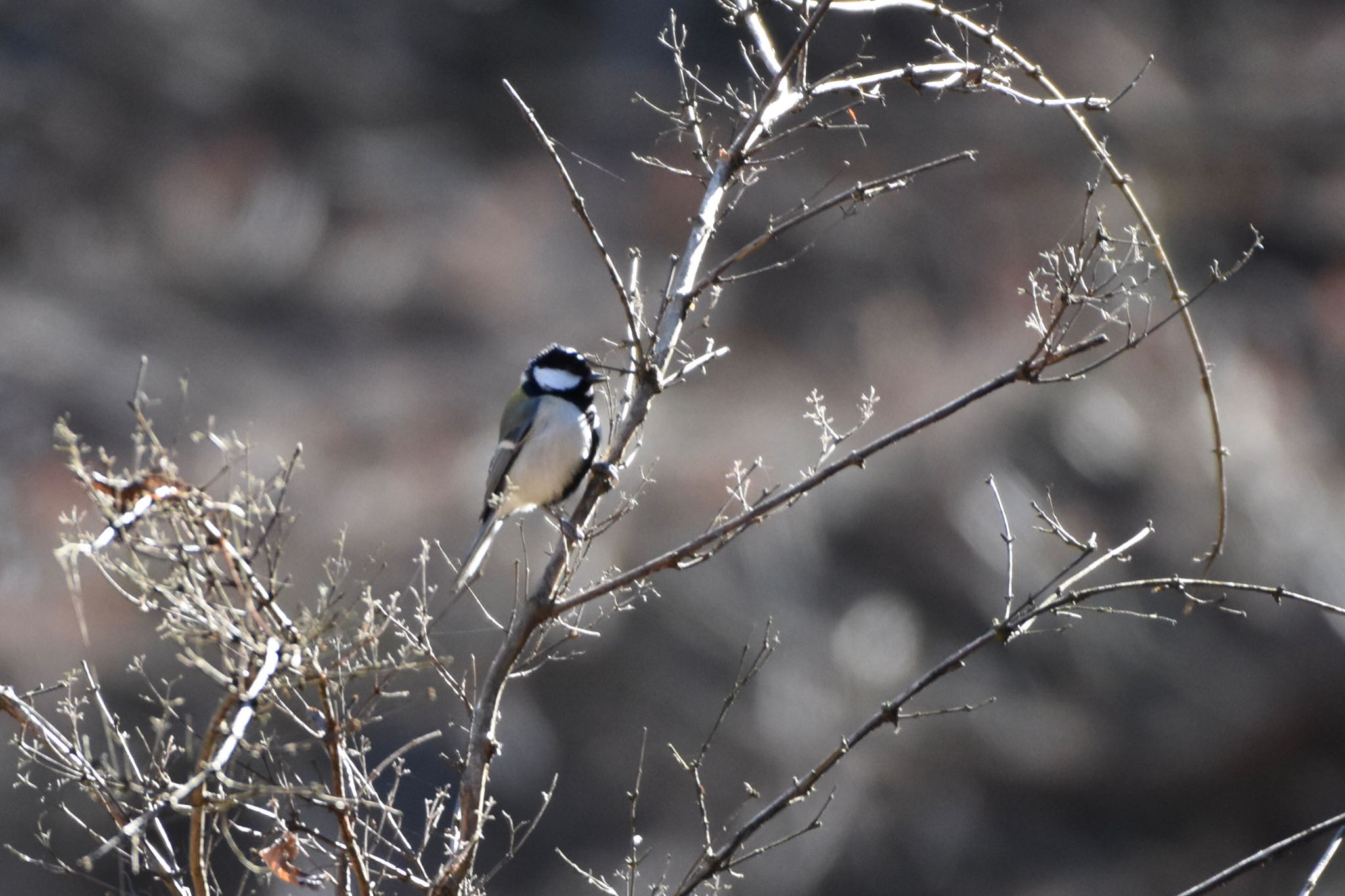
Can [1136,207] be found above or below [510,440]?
above

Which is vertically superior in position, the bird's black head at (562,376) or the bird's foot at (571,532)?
the bird's black head at (562,376)

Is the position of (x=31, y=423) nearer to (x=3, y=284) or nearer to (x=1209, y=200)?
(x=3, y=284)

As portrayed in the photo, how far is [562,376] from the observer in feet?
13.8

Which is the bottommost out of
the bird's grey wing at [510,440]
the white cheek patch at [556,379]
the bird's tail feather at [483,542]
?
the bird's tail feather at [483,542]

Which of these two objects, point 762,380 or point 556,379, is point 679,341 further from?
point 762,380

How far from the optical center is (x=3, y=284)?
10984 millimetres

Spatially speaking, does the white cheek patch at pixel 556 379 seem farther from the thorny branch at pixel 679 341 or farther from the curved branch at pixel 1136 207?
the curved branch at pixel 1136 207

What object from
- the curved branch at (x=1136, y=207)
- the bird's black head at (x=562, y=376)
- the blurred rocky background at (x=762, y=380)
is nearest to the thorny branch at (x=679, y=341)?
the curved branch at (x=1136, y=207)

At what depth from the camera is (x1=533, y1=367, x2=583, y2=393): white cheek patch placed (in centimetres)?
419

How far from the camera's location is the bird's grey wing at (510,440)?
13.7 feet

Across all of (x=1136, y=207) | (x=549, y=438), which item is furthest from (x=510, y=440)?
(x=1136, y=207)

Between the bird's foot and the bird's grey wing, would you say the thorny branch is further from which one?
the bird's grey wing

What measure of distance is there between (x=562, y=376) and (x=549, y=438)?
0.27 metres

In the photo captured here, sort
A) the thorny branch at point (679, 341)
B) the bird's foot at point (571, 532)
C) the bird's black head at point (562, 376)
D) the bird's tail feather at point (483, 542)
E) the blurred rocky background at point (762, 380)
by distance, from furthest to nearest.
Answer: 1. the blurred rocky background at point (762, 380)
2. the bird's black head at point (562, 376)
3. the bird's tail feather at point (483, 542)
4. the bird's foot at point (571, 532)
5. the thorny branch at point (679, 341)
